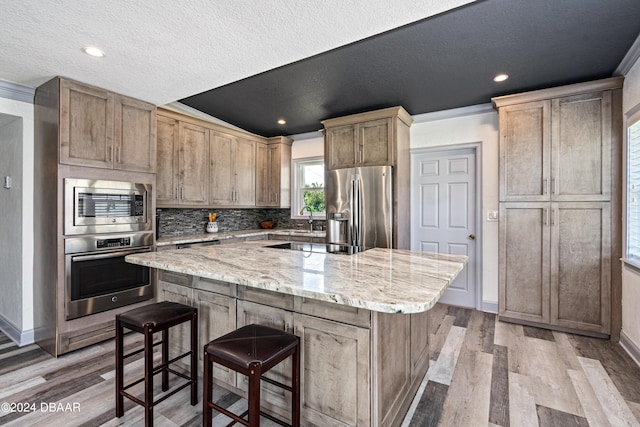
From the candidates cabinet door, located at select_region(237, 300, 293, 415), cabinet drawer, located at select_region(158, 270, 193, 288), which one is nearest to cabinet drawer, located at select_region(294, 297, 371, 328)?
cabinet door, located at select_region(237, 300, 293, 415)

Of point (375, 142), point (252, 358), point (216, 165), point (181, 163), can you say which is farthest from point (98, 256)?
point (375, 142)

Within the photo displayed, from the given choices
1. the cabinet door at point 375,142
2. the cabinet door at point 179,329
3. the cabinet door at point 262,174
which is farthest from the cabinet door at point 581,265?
the cabinet door at point 262,174

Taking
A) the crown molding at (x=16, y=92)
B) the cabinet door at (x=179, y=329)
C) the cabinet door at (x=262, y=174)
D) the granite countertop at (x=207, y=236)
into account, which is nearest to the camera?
the cabinet door at (x=179, y=329)

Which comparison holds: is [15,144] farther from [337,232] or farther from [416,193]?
[416,193]

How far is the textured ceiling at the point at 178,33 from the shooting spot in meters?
1.68

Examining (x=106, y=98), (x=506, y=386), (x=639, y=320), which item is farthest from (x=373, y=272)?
(x=106, y=98)

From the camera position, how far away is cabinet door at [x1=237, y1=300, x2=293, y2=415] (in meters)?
1.67

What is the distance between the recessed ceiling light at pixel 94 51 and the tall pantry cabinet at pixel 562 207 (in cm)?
368

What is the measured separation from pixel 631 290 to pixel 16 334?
5512 millimetres

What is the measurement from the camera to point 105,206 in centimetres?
280

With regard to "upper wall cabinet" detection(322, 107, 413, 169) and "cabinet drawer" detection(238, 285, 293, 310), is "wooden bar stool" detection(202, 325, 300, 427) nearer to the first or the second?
"cabinet drawer" detection(238, 285, 293, 310)

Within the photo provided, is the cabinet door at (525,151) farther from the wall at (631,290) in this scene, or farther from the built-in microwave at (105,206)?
the built-in microwave at (105,206)

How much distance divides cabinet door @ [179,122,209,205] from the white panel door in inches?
112

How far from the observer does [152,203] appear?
3.17 meters
